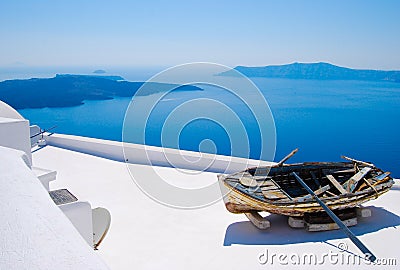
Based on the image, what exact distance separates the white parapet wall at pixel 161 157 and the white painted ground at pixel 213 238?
98cm

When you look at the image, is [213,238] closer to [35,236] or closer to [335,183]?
[335,183]

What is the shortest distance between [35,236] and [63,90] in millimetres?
16802

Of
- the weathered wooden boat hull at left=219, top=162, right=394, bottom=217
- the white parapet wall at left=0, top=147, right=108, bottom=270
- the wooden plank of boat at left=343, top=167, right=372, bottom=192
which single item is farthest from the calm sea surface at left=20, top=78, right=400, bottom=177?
the white parapet wall at left=0, top=147, right=108, bottom=270

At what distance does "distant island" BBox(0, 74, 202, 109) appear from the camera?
14344mm

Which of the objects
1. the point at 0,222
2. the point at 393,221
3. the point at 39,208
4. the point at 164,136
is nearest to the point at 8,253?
the point at 0,222

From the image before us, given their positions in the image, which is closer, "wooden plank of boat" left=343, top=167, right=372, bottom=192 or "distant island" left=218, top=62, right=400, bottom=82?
"wooden plank of boat" left=343, top=167, right=372, bottom=192

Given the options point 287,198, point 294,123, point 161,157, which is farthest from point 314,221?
point 294,123

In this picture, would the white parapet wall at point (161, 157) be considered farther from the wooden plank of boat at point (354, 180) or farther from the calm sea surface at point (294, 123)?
the wooden plank of boat at point (354, 180)

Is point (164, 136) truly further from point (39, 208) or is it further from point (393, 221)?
point (39, 208)

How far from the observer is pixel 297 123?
2178cm

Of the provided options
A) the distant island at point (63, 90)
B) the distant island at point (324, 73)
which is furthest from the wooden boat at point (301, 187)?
the distant island at point (324, 73)

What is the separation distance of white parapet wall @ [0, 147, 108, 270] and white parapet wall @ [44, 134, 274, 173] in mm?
3415

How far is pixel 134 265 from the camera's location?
2.49 meters

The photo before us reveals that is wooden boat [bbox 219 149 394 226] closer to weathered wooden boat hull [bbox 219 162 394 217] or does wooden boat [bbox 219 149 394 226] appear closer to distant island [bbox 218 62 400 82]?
weathered wooden boat hull [bbox 219 162 394 217]
